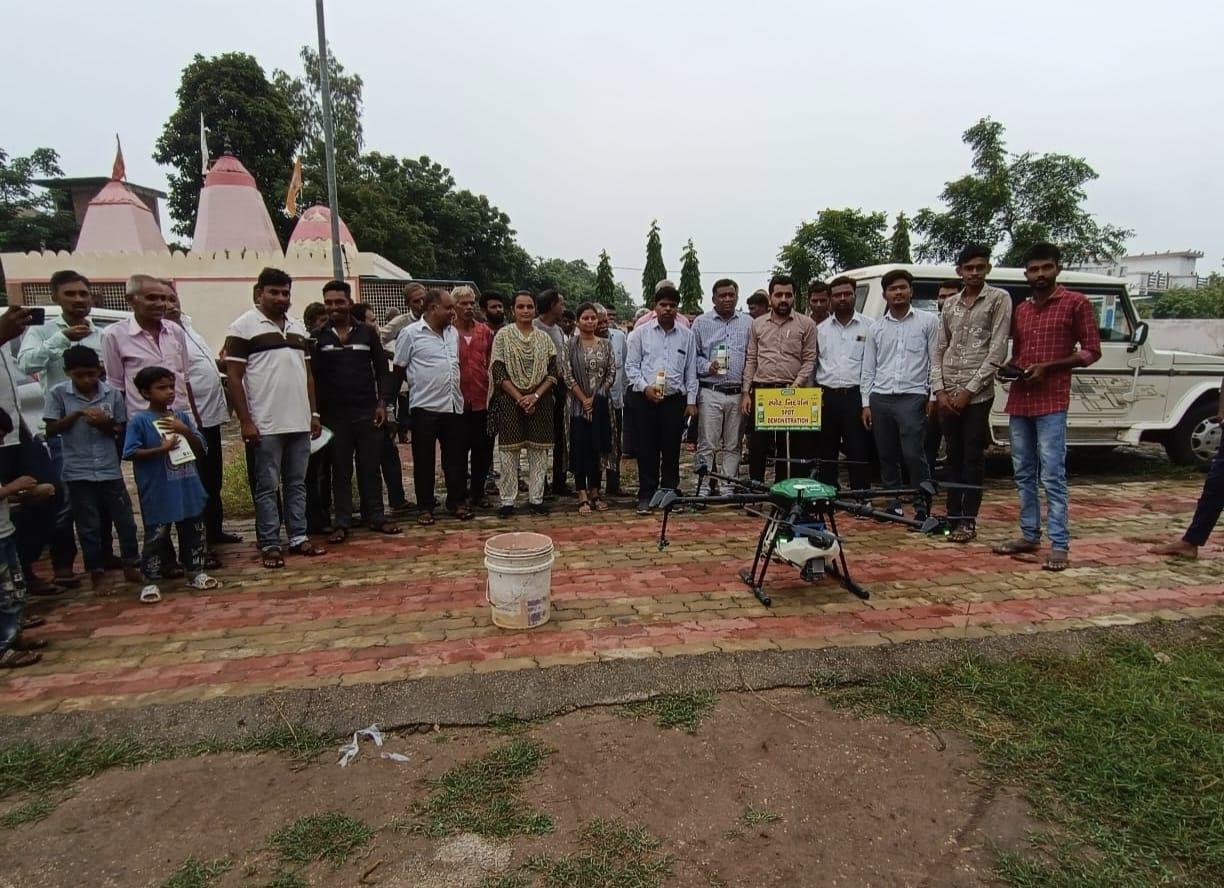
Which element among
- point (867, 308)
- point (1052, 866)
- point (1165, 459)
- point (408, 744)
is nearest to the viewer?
point (1052, 866)

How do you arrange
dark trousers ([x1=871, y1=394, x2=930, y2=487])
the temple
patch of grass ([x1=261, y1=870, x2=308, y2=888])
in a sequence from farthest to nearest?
1. the temple
2. dark trousers ([x1=871, y1=394, x2=930, y2=487])
3. patch of grass ([x1=261, y1=870, x2=308, y2=888])

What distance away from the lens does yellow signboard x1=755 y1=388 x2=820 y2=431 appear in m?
5.34

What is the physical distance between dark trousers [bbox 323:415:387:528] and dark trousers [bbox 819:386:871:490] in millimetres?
3563

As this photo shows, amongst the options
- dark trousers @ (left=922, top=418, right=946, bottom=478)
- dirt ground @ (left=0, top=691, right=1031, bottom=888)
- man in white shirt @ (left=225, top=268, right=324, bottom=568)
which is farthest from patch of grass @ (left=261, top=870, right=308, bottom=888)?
dark trousers @ (left=922, top=418, right=946, bottom=478)

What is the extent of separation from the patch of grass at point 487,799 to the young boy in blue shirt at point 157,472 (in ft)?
8.58

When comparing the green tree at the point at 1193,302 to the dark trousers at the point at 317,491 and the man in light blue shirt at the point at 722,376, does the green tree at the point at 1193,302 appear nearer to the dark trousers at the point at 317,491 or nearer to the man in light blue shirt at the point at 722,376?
the man in light blue shirt at the point at 722,376

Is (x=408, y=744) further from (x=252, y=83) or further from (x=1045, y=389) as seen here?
(x=252, y=83)

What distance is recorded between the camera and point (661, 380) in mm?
5660

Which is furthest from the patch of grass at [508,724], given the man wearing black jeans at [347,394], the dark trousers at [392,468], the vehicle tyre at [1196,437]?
the vehicle tyre at [1196,437]

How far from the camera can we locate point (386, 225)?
27.4 meters

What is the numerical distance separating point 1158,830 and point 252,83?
31.8m

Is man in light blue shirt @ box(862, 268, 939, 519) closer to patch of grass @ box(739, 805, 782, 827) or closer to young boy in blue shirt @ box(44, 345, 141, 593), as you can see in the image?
patch of grass @ box(739, 805, 782, 827)

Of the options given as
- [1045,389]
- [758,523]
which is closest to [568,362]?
[758,523]

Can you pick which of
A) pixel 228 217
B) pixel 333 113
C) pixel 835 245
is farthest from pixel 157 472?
pixel 333 113
